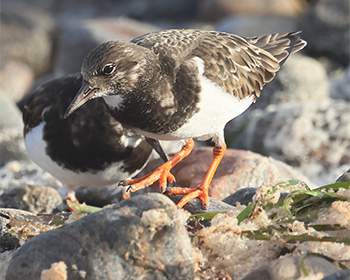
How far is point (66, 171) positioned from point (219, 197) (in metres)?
1.33

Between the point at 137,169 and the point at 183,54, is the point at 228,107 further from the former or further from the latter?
the point at 137,169

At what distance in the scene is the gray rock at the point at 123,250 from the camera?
1.82m

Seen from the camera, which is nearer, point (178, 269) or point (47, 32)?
point (178, 269)

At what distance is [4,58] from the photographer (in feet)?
35.8

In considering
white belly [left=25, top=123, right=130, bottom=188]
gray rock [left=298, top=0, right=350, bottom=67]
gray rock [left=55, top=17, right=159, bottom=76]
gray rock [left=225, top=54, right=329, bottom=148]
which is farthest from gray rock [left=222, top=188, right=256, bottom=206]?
gray rock [left=298, top=0, right=350, bottom=67]

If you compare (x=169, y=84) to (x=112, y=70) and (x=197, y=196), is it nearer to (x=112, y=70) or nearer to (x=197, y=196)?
(x=112, y=70)

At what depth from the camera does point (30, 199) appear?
388 centimetres

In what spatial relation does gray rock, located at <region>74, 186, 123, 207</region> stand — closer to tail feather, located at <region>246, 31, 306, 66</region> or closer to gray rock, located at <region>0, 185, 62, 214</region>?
gray rock, located at <region>0, 185, 62, 214</region>

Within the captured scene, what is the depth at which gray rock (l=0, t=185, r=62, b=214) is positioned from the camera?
12.5ft

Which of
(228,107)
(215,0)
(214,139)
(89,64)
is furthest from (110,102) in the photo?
(215,0)

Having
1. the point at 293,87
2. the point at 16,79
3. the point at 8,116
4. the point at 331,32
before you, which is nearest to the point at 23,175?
the point at 8,116

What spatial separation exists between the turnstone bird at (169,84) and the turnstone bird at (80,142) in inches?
17.4

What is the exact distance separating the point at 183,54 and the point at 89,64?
615mm

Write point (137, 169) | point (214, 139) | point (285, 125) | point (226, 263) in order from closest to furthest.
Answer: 1. point (226, 263)
2. point (214, 139)
3. point (137, 169)
4. point (285, 125)
